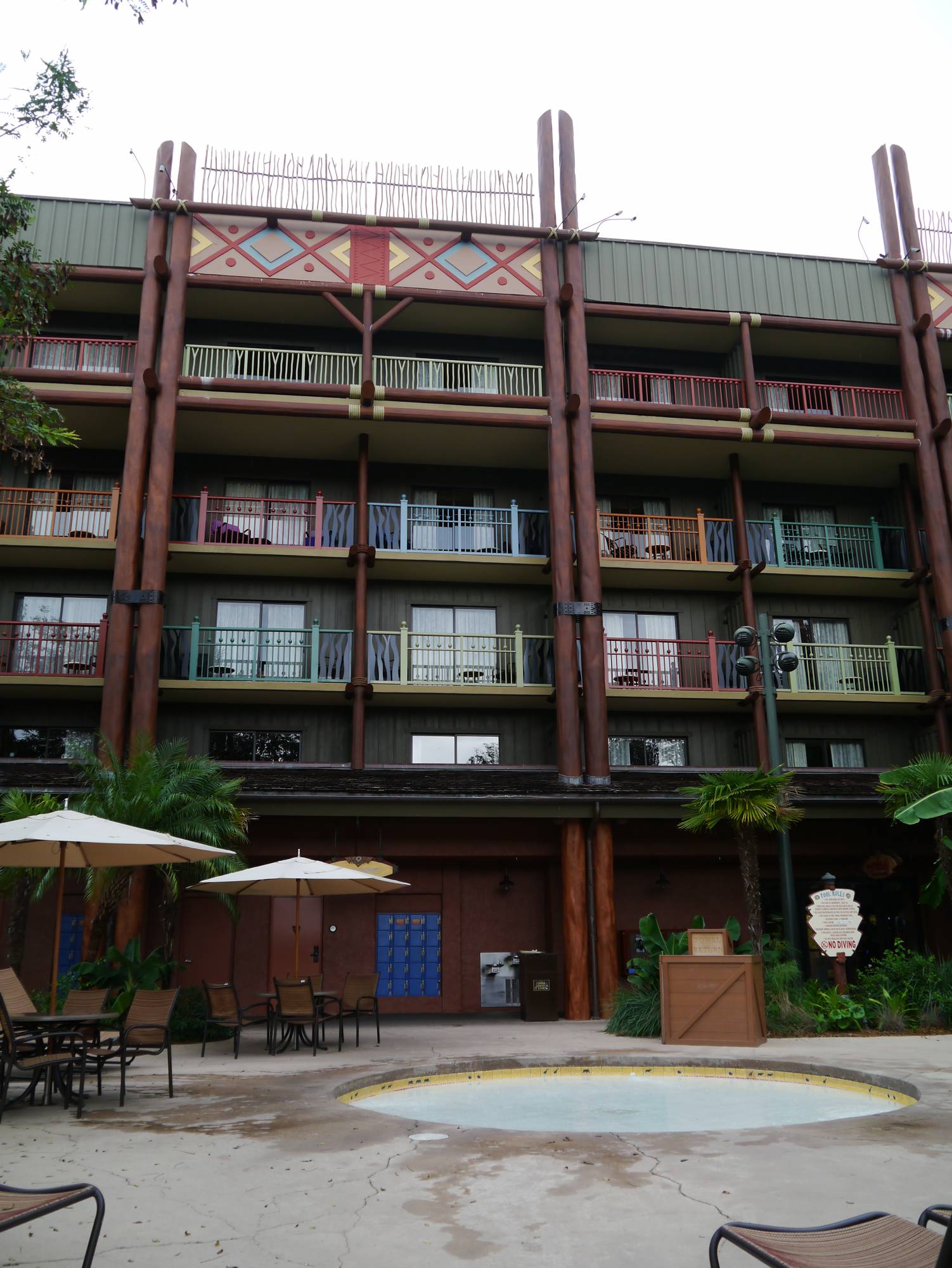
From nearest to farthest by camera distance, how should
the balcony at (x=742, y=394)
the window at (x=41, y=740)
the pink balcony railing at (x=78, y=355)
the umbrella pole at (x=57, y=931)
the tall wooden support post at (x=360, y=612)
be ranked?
the umbrella pole at (x=57, y=931), the tall wooden support post at (x=360, y=612), the window at (x=41, y=740), the pink balcony railing at (x=78, y=355), the balcony at (x=742, y=394)

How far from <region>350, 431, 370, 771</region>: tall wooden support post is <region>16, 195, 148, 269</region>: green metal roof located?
21.2ft

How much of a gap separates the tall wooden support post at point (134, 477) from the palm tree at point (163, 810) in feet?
8.84

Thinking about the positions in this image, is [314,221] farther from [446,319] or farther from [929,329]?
[929,329]

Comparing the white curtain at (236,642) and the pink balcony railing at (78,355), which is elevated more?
the pink balcony railing at (78,355)

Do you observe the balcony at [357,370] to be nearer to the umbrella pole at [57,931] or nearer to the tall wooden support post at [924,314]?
the tall wooden support post at [924,314]

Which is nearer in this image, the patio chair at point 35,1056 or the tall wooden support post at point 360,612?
the patio chair at point 35,1056

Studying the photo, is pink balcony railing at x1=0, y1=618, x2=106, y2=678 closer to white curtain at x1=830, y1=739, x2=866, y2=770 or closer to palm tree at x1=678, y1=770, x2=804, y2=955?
palm tree at x1=678, y1=770, x2=804, y2=955

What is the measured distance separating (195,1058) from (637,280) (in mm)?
18644

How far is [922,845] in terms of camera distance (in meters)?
21.2

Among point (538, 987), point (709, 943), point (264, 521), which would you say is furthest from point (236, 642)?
point (709, 943)

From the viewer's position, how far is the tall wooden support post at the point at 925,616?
22.4 m

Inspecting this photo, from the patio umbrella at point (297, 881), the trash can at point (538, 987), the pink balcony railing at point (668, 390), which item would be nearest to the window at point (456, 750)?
the trash can at point (538, 987)

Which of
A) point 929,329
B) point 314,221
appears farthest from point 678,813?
point 314,221

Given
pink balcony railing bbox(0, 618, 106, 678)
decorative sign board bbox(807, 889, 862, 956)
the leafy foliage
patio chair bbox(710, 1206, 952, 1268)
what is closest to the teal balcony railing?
pink balcony railing bbox(0, 618, 106, 678)
